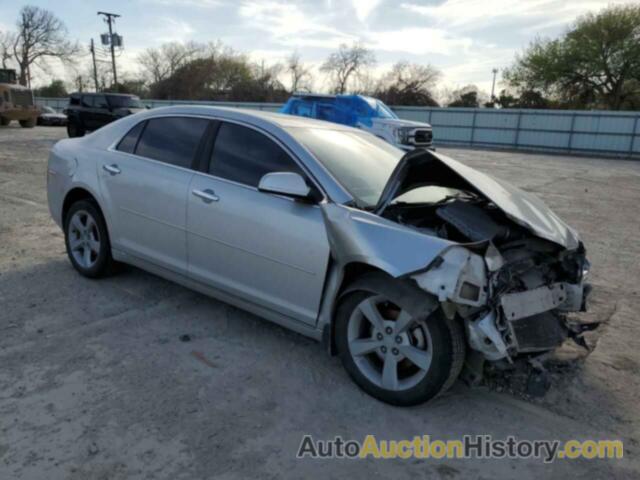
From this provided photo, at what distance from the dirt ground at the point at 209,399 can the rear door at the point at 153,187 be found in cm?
52

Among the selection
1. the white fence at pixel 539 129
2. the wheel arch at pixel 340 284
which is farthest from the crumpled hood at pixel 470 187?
the white fence at pixel 539 129

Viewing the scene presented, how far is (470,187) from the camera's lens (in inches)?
123

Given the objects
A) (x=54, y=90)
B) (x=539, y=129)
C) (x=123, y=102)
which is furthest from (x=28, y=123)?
(x=54, y=90)

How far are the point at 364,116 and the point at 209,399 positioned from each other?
12.7 meters

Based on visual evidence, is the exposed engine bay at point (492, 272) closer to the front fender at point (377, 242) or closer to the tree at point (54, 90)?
the front fender at point (377, 242)

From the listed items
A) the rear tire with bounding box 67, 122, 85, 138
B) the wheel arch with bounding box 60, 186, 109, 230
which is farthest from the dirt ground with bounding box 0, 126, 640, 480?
the rear tire with bounding box 67, 122, 85, 138

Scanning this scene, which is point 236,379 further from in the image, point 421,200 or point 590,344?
point 590,344

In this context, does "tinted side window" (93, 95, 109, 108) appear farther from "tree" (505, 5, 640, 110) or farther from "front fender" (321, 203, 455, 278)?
"tree" (505, 5, 640, 110)

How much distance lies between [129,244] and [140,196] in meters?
0.45

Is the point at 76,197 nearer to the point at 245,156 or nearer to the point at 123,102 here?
the point at 245,156

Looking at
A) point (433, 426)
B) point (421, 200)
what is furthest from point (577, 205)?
point (433, 426)

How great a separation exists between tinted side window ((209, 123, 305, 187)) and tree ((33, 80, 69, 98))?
7171cm

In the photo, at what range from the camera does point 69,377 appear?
3.04 metres

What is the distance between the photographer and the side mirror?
305 cm
